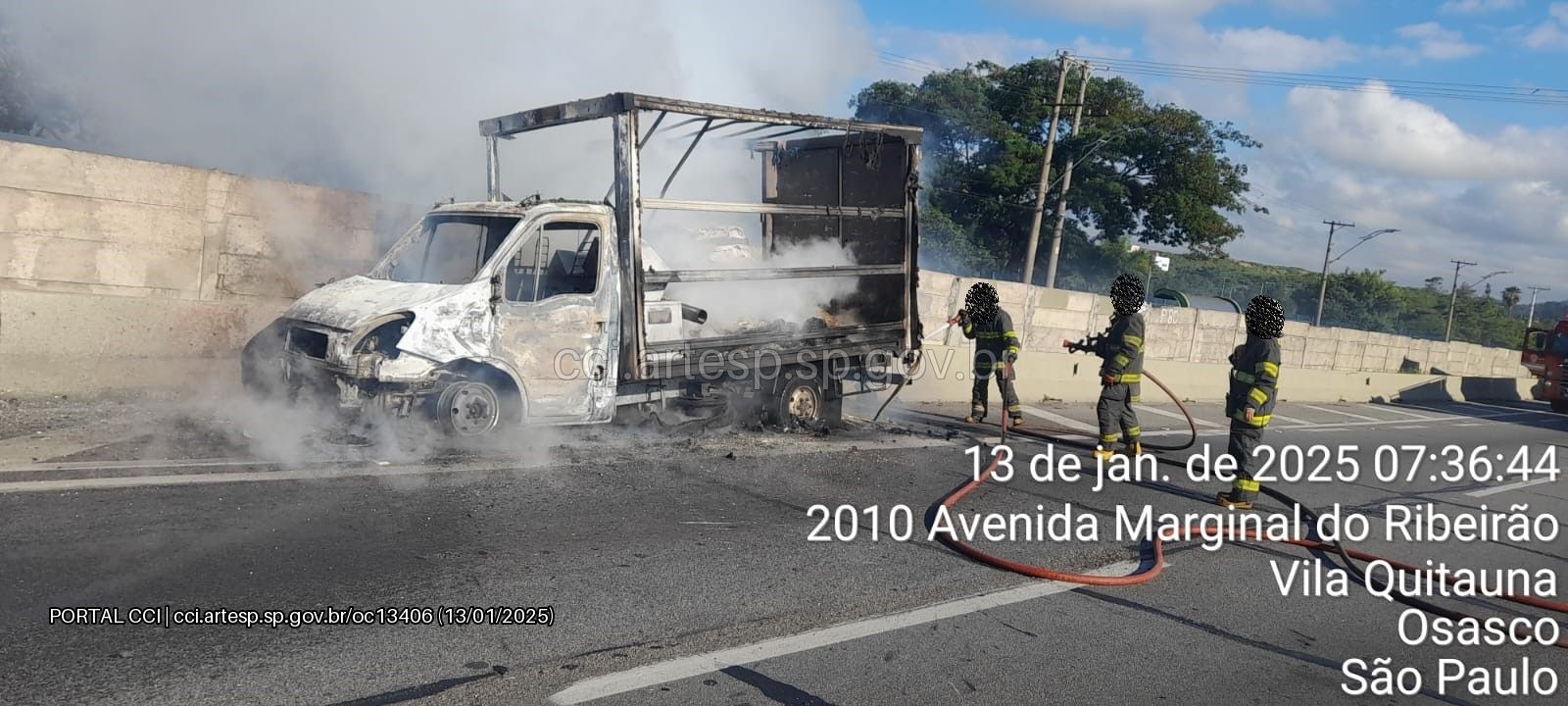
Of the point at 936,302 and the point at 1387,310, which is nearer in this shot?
the point at 936,302

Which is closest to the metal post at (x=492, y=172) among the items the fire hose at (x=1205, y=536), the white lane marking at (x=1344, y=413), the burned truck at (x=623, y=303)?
the burned truck at (x=623, y=303)

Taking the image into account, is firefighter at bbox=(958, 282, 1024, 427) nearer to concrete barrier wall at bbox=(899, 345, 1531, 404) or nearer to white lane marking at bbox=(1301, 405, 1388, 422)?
concrete barrier wall at bbox=(899, 345, 1531, 404)

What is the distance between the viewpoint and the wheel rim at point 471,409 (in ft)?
25.1

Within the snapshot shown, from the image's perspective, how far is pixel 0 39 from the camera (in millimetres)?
22594

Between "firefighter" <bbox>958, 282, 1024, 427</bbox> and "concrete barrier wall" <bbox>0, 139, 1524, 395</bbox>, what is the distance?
258 inches

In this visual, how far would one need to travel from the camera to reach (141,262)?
384 inches

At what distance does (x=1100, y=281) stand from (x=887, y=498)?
38958 mm

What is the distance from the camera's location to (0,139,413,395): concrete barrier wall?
8961 mm

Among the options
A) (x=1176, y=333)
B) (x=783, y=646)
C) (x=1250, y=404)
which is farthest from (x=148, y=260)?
(x=1176, y=333)

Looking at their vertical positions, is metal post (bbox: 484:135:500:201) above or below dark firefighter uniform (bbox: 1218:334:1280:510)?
above

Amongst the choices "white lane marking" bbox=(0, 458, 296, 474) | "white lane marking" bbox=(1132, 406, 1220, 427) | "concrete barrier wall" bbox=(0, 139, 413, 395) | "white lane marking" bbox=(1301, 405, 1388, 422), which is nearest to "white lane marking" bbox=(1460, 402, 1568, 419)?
"white lane marking" bbox=(1301, 405, 1388, 422)

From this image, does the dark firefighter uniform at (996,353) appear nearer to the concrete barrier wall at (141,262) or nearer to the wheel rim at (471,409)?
the wheel rim at (471,409)

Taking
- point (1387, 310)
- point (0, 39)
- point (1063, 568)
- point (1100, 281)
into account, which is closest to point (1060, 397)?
point (1063, 568)

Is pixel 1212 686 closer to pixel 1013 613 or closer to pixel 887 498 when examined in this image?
pixel 1013 613
